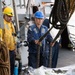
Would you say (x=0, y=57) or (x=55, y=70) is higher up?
(x=0, y=57)

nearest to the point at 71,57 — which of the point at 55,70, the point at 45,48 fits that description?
the point at 45,48

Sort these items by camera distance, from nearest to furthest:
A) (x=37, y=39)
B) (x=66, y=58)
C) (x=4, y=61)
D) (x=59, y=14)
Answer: (x=59, y=14) < (x=4, y=61) < (x=37, y=39) < (x=66, y=58)

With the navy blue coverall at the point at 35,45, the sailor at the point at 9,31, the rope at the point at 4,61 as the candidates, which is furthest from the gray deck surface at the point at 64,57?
the rope at the point at 4,61

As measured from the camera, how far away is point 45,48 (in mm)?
5395

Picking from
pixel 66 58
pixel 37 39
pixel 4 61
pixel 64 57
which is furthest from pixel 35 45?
pixel 64 57

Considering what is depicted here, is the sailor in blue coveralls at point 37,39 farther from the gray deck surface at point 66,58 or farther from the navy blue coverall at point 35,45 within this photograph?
the gray deck surface at point 66,58

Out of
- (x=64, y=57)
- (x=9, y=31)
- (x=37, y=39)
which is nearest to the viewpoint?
(x=9, y=31)

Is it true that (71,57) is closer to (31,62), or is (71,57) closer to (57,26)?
(31,62)

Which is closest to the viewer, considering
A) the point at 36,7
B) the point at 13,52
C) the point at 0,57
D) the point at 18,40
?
the point at 0,57

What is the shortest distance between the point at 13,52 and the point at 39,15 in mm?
942

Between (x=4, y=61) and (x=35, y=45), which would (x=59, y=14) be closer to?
(x=4, y=61)

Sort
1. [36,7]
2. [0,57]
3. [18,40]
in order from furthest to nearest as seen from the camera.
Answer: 1. [36,7]
2. [18,40]
3. [0,57]

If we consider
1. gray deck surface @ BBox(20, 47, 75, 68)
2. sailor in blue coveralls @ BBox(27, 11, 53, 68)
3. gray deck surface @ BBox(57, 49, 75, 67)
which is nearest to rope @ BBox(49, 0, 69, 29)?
sailor in blue coveralls @ BBox(27, 11, 53, 68)

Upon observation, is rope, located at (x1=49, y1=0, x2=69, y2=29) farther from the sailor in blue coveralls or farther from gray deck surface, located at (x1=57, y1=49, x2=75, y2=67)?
gray deck surface, located at (x1=57, y1=49, x2=75, y2=67)
